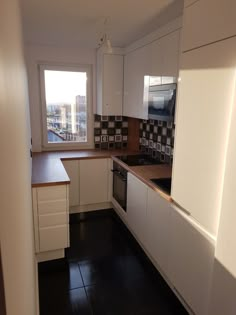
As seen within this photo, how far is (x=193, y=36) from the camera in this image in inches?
60.9

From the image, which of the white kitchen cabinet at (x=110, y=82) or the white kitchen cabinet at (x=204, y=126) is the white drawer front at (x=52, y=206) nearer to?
the white kitchen cabinet at (x=204, y=126)

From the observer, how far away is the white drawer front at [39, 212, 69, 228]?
7.47 feet

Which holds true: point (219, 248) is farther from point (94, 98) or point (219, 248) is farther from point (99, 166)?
point (94, 98)

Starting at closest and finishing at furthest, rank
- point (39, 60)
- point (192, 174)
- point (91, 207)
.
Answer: point (192, 174), point (39, 60), point (91, 207)

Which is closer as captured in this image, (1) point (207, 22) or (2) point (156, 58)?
(1) point (207, 22)

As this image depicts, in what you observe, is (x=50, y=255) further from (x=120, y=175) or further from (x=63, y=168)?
(x=120, y=175)

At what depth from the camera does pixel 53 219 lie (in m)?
2.31

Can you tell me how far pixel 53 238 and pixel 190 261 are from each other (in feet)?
4.22

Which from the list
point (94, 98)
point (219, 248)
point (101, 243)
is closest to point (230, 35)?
point (219, 248)

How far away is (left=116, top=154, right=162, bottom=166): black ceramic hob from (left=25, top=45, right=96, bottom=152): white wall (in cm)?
125

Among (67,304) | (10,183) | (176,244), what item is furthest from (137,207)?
(10,183)

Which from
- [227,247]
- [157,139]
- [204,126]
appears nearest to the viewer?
[227,247]

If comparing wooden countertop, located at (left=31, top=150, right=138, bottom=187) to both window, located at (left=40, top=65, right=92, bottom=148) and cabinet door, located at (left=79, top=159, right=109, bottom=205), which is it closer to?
cabinet door, located at (left=79, top=159, right=109, bottom=205)

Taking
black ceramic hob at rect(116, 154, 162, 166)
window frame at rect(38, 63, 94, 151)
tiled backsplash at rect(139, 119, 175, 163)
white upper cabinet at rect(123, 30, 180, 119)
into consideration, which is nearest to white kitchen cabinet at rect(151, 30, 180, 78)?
white upper cabinet at rect(123, 30, 180, 119)
